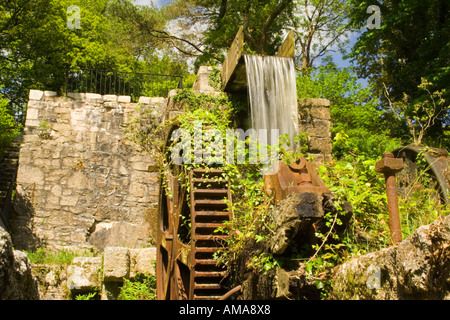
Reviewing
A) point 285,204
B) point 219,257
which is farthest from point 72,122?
point 285,204

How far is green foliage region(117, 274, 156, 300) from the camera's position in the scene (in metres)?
6.97

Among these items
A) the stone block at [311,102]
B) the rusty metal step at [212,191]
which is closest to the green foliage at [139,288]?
the rusty metal step at [212,191]

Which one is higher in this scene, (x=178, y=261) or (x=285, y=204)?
(x=285, y=204)

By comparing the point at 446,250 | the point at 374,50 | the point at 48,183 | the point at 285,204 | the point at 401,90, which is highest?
the point at 374,50

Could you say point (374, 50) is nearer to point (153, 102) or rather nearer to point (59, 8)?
point (153, 102)

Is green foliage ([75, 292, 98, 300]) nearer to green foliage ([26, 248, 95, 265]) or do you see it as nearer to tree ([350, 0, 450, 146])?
green foliage ([26, 248, 95, 265])

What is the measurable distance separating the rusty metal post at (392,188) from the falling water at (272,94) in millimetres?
4599

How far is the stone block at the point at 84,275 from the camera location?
7215 millimetres

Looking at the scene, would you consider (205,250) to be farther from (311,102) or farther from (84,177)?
(84,177)

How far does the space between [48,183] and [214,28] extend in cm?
987

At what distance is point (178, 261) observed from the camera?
5562 mm

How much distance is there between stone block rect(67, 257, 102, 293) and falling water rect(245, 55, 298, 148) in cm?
334

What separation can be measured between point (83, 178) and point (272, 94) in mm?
4287
